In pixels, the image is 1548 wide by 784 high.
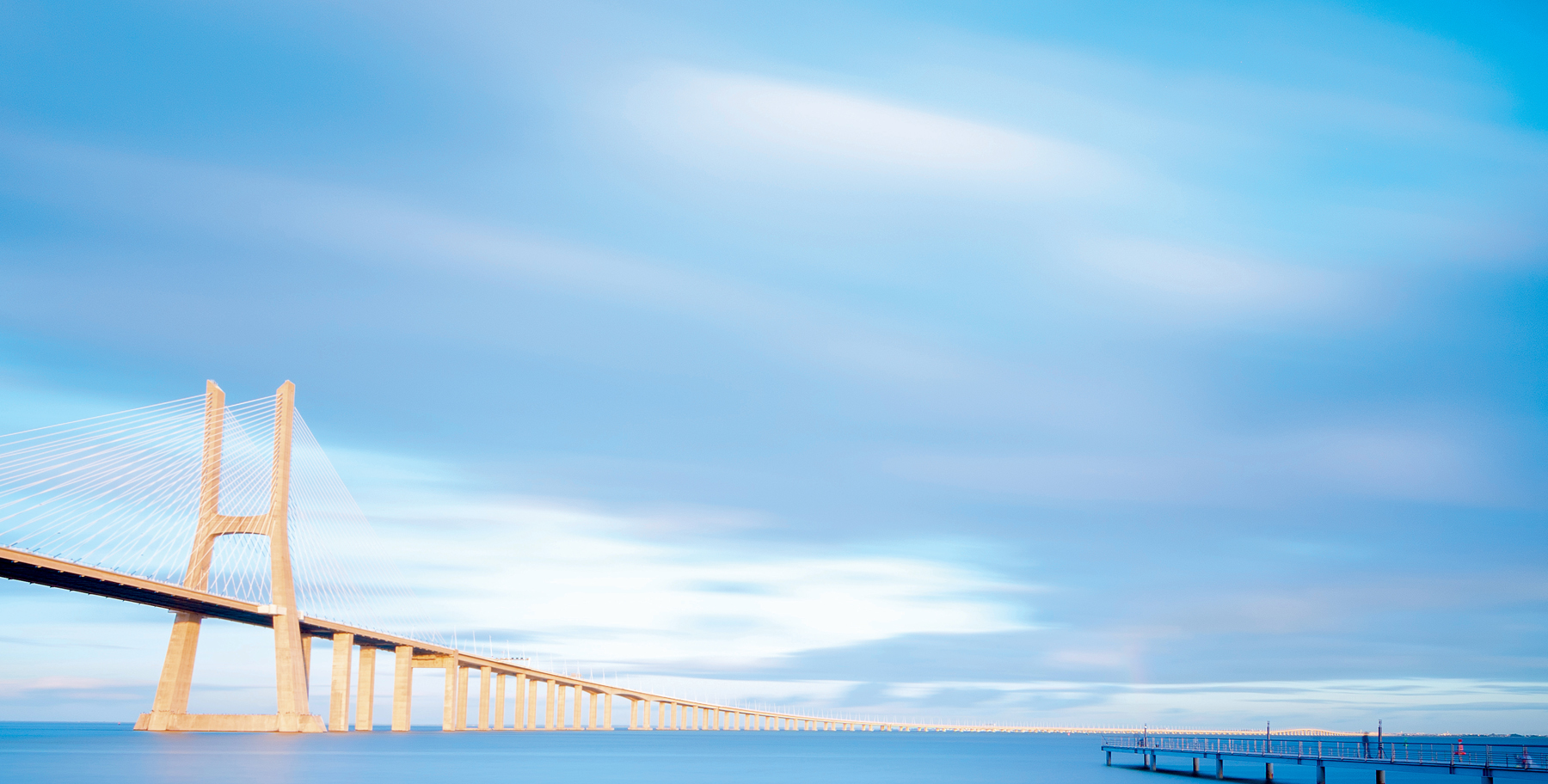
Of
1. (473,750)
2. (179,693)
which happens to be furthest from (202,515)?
(473,750)

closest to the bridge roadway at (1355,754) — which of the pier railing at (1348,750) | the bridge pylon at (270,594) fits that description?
the pier railing at (1348,750)

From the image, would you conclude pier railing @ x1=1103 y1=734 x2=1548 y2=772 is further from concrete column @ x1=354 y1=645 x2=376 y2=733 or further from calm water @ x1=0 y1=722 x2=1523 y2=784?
concrete column @ x1=354 y1=645 x2=376 y2=733

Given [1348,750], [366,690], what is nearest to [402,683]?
[366,690]

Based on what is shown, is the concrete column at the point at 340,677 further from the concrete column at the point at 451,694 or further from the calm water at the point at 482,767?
the concrete column at the point at 451,694

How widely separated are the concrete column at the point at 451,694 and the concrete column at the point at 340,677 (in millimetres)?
17895

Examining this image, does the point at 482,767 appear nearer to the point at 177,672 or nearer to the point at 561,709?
the point at 177,672

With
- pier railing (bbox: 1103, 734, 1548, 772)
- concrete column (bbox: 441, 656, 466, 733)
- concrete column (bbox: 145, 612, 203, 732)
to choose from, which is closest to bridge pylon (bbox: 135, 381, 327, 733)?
concrete column (bbox: 145, 612, 203, 732)

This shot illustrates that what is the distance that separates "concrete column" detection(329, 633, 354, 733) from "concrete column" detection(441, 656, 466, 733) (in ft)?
58.7

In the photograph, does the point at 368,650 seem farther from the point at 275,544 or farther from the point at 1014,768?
the point at 1014,768

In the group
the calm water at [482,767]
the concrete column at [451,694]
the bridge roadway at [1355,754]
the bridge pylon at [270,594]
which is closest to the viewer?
the bridge roadway at [1355,754]

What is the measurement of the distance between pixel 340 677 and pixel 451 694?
30.0 metres

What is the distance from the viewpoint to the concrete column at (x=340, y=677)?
77.6 metres

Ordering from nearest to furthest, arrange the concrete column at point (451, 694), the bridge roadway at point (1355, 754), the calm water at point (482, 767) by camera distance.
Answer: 1. the bridge roadway at point (1355, 754)
2. the calm water at point (482, 767)
3. the concrete column at point (451, 694)

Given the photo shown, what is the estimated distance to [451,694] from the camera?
108 metres
